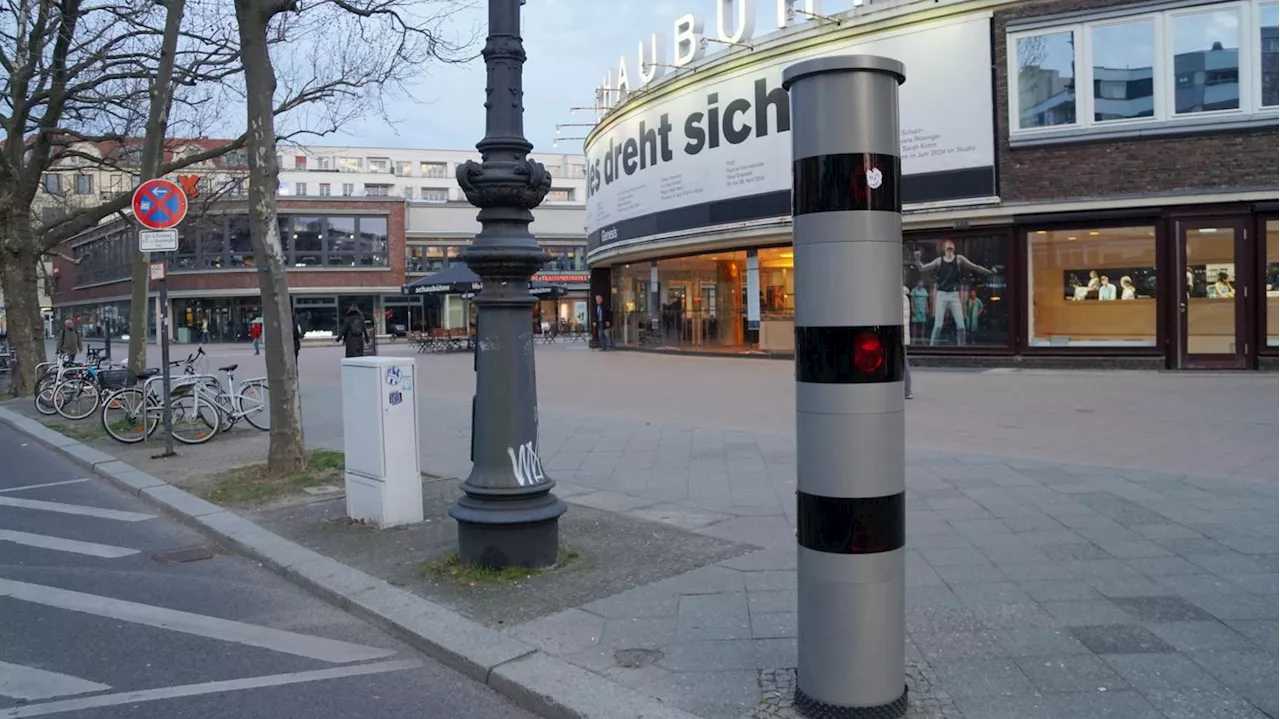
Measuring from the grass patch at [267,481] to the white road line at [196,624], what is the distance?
2387 mm

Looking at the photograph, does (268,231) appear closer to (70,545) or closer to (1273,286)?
A: (70,545)

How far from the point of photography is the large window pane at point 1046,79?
17.8 m

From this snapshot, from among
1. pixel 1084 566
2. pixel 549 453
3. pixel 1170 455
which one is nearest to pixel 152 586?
pixel 549 453

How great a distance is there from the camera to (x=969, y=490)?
313 inches

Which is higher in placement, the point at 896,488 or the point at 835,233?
the point at 835,233

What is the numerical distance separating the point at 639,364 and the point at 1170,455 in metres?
16.2

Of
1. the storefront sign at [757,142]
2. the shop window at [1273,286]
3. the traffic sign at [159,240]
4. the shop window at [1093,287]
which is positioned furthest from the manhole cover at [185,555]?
the shop window at [1273,286]

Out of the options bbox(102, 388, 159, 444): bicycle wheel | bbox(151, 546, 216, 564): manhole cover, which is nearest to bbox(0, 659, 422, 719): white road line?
bbox(151, 546, 216, 564): manhole cover

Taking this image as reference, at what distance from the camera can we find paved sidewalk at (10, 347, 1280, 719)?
412 centimetres

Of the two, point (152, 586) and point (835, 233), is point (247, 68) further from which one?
point (835, 233)

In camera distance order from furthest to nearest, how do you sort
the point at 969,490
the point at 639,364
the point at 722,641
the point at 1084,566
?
1. the point at 639,364
2. the point at 969,490
3. the point at 1084,566
4. the point at 722,641

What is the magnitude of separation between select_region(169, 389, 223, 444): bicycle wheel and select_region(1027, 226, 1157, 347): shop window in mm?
14916

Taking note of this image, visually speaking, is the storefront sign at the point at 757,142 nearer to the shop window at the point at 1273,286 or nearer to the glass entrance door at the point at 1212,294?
the glass entrance door at the point at 1212,294

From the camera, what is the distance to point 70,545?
24.5 ft
